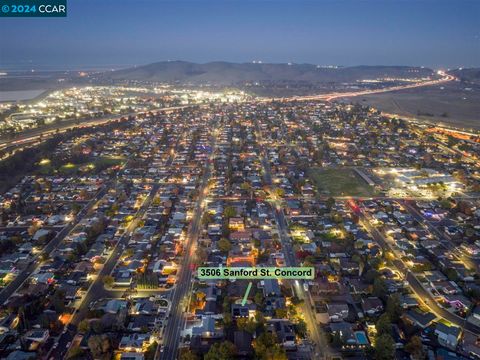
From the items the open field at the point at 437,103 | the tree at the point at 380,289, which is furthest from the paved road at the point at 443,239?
the open field at the point at 437,103

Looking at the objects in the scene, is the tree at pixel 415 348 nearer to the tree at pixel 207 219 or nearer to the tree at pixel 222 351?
the tree at pixel 222 351

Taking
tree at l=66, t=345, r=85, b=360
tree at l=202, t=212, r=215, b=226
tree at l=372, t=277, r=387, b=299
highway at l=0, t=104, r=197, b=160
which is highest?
highway at l=0, t=104, r=197, b=160

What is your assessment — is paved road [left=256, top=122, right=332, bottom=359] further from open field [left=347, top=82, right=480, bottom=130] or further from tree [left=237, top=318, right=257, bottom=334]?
open field [left=347, top=82, right=480, bottom=130]

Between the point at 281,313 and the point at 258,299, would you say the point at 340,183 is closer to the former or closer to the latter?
the point at 258,299

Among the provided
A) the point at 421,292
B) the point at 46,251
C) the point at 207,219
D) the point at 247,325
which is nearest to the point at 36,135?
the point at 46,251

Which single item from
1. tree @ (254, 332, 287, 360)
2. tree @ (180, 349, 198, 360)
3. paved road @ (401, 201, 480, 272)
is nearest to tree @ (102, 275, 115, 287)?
tree @ (180, 349, 198, 360)
